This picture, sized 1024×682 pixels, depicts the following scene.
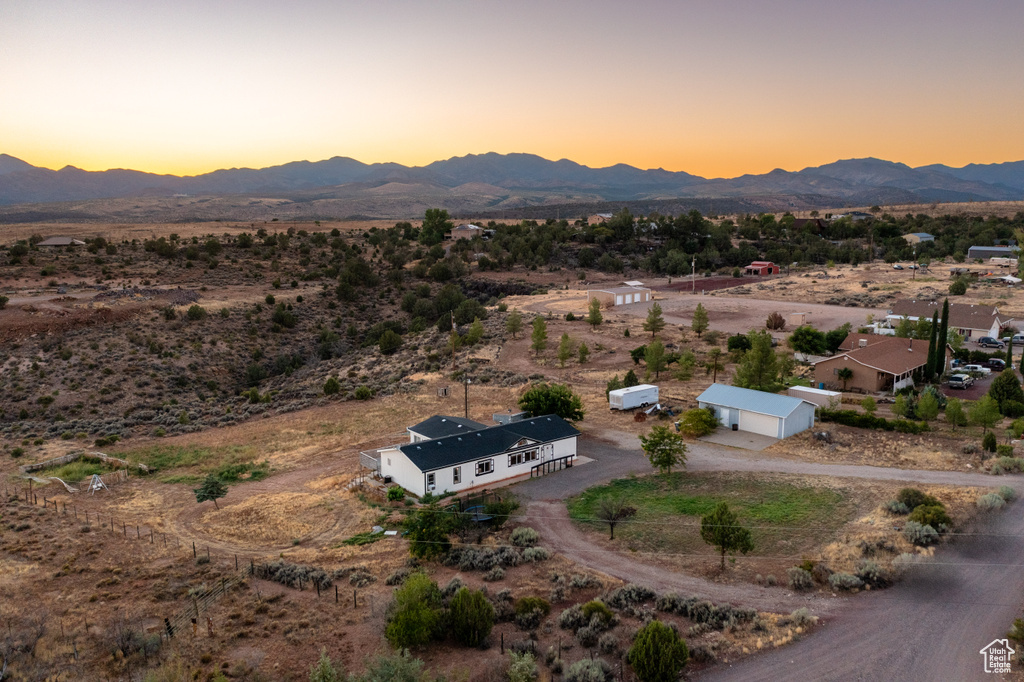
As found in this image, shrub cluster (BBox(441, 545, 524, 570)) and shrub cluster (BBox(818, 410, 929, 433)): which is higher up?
shrub cluster (BBox(818, 410, 929, 433))

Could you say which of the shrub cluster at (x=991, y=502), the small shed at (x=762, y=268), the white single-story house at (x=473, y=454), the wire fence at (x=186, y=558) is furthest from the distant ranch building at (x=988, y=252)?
the wire fence at (x=186, y=558)

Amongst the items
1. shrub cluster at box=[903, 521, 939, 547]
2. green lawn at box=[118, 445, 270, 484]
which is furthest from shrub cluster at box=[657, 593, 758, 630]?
green lawn at box=[118, 445, 270, 484]

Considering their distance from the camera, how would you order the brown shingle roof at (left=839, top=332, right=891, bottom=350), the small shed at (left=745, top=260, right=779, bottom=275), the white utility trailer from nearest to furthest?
the white utility trailer < the brown shingle roof at (left=839, top=332, right=891, bottom=350) < the small shed at (left=745, top=260, right=779, bottom=275)

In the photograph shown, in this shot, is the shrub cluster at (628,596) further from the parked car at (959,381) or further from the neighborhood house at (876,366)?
the parked car at (959,381)

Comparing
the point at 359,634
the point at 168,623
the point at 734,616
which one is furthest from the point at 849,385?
the point at 168,623

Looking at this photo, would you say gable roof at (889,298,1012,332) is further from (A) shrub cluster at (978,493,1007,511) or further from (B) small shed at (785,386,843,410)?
(A) shrub cluster at (978,493,1007,511)

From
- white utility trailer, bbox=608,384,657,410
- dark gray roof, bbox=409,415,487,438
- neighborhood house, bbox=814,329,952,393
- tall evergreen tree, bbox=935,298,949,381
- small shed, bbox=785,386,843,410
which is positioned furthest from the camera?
tall evergreen tree, bbox=935,298,949,381

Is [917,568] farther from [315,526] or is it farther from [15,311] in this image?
[15,311]
